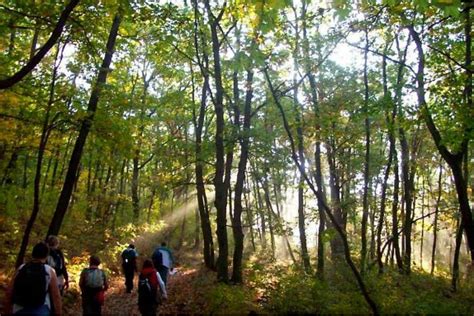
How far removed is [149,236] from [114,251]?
7.19 metres

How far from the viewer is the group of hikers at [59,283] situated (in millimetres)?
4844

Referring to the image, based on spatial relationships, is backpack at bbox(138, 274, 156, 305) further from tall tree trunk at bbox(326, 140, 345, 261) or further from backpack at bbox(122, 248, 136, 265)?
tall tree trunk at bbox(326, 140, 345, 261)

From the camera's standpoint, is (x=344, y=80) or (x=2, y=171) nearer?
(x=2, y=171)

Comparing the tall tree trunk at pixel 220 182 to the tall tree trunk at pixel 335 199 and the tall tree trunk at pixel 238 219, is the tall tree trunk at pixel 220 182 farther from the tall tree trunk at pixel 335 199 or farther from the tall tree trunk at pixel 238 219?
the tall tree trunk at pixel 335 199

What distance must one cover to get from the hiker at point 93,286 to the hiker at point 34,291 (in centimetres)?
383

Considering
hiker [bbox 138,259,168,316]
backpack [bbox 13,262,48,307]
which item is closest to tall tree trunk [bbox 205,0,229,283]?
hiker [bbox 138,259,168,316]

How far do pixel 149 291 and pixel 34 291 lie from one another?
16.0 ft

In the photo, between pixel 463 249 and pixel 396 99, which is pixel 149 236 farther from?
pixel 463 249

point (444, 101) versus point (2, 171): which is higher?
point (444, 101)

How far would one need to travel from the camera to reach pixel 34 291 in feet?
15.9

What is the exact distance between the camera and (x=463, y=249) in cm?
4931

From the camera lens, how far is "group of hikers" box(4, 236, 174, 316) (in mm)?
4844

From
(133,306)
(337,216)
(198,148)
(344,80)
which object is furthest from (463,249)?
(133,306)

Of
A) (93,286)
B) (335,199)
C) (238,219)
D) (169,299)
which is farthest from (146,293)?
(335,199)
